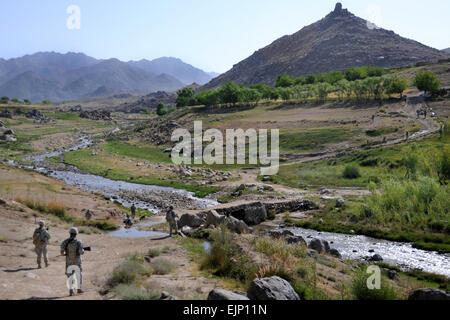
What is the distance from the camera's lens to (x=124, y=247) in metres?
22.8

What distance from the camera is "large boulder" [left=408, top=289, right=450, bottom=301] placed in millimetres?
13367

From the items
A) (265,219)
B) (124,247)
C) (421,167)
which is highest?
(421,167)

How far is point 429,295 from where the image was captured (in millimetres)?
13695

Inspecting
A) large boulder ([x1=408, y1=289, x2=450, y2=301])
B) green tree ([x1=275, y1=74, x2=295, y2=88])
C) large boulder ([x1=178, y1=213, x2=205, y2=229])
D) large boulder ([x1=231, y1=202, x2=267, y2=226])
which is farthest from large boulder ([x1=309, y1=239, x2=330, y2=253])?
green tree ([x1=275, y1=74, x2=295, y2=88])

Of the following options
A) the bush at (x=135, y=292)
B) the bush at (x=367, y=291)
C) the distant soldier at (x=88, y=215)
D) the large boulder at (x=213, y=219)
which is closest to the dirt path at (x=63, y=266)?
the bush at (x=135, y=292)

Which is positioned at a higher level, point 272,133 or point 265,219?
point 272,133

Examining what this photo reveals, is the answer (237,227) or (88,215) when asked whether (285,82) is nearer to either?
(88,215)

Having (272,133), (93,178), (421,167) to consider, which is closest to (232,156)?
(272,133)

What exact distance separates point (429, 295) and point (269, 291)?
6.58m

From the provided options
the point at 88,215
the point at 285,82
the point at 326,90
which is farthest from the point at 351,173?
the point at 285,82

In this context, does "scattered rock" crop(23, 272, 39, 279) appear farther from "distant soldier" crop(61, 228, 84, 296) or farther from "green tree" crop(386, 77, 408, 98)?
"green tree" crop(386, 77, 408, 98)

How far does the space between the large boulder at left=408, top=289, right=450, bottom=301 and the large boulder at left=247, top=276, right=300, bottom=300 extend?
5.06 metres

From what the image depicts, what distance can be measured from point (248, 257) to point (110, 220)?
66.5 ft

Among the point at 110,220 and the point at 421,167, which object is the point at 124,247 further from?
the point at 421,167
